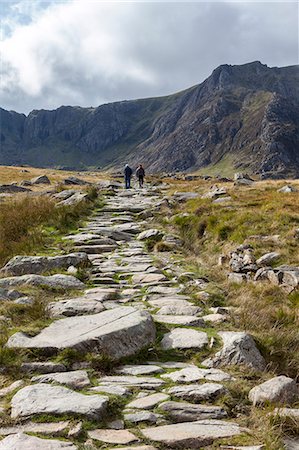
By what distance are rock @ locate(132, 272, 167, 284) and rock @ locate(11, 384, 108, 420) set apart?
189 inches

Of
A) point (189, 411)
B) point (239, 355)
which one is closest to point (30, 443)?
point (189, 411)

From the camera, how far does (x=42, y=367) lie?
5.25 m

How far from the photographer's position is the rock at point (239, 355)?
5.45m

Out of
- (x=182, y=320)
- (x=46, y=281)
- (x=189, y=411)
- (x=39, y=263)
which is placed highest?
(x=39, y=263)

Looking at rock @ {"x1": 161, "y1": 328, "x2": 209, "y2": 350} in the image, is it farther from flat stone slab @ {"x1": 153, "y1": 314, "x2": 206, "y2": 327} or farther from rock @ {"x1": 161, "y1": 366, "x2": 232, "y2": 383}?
rock @ {"x1": 161, "y1": 366, "x2": 232, "y2": 383}

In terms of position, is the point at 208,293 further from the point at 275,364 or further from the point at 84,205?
the point at 84,205

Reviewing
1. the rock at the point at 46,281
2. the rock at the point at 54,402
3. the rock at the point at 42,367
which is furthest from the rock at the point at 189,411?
the rock at the point at 46,281

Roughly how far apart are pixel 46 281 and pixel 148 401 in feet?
15.8

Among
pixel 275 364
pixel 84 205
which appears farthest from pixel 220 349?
pixel 84 205

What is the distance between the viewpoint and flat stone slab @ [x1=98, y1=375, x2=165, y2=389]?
4945 millimetres

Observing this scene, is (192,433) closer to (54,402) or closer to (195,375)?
(195,375)

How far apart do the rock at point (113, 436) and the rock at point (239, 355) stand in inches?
72.6

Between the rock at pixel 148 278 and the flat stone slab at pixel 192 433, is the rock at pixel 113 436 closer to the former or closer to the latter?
the flat stone slab at pixel 192 433

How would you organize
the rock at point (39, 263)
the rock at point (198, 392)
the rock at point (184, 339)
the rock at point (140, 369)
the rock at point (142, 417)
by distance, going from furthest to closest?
the rock at point (39, 263) < the rock at point (184, 339) < the rock at point (140, 369) < the rock at point (198, 392) < the rock at point (142, 417)
